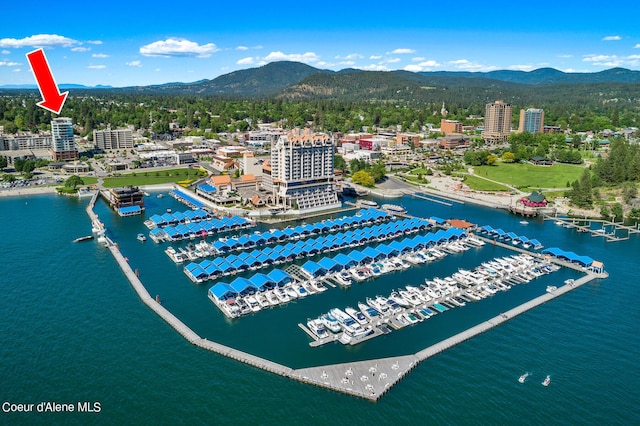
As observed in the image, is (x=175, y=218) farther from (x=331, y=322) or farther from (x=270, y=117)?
(x=270, y=117)

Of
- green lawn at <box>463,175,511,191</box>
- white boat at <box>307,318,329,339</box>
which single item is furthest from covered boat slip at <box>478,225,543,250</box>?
white boat at <box>307,318,329,339</box>

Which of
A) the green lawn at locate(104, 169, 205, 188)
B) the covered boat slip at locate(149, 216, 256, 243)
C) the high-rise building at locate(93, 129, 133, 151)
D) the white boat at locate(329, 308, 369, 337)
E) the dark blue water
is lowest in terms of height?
the dark blue water

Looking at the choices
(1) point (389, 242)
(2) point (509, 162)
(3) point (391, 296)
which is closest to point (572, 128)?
(2) point (509, 162)

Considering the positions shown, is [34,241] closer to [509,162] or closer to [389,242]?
[389,242]

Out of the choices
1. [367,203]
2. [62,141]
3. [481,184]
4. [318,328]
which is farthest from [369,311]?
[62,141]

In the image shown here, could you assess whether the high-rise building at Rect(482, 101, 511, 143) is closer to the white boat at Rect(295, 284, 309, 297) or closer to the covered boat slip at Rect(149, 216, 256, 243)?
the covered boat slip at Rect(149, 216, 256, 243)

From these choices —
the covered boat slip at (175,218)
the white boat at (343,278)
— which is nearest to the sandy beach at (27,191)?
the covered boat slip at (175,218)
